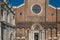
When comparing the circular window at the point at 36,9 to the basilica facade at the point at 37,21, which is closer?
the basilica facade at the point at 37,21

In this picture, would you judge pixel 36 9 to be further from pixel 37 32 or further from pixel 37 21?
pixel 37 32

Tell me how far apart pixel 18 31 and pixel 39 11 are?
215 inches

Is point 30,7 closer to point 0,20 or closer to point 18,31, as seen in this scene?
point 18,31

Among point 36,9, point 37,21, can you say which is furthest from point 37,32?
point 36,9

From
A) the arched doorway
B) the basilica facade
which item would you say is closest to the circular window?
the basilica facade

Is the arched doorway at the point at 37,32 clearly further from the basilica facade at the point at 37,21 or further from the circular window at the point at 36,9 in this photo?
the circular window at the point at 36,9

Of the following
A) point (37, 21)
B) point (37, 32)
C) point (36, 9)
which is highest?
point (36, 9)

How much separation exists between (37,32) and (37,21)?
2.03 meters

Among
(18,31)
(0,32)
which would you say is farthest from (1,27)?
(18,31)

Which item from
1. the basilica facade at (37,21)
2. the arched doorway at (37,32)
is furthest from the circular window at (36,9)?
the arched doorway at (37,32)

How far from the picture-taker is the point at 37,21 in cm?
4253

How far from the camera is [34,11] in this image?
43312mm

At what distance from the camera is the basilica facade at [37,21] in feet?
137

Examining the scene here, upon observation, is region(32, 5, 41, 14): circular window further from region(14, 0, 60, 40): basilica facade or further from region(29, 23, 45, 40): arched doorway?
region(29, 23, 45, 40): arched doorway
